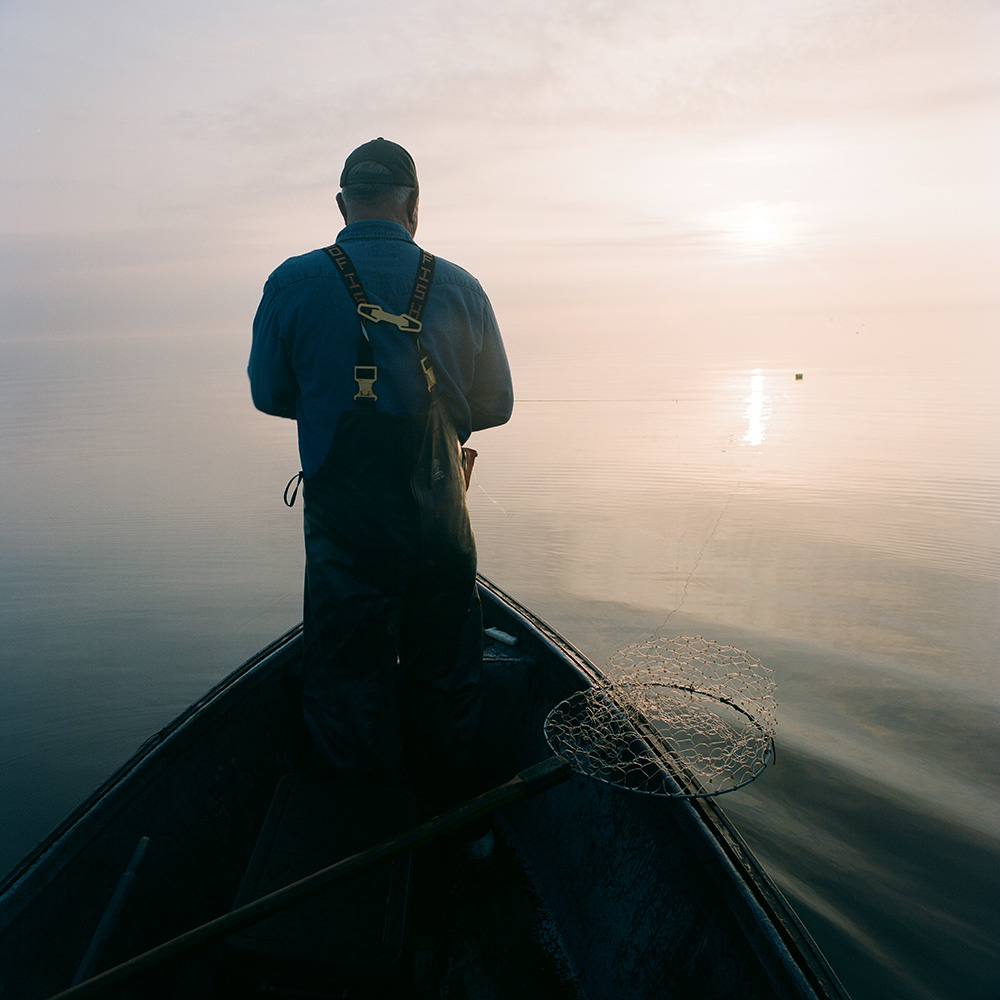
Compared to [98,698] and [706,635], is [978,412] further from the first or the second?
[98,698]

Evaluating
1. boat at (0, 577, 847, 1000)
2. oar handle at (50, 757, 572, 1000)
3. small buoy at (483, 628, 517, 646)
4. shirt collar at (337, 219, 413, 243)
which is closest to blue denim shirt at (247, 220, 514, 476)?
shirt collar at (337, 219, 413, 243)

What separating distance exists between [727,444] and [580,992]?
1630cm

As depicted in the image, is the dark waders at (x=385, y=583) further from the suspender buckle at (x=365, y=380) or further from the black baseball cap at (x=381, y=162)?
the black baseball cap at (x=381, y=162)

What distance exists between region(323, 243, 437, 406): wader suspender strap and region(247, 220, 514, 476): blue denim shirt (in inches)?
0.8

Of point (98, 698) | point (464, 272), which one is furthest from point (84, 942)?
point (98, 698)

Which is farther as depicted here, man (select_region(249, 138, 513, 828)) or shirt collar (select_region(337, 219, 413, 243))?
shirt collar (select_region(337, 219, 413, 243))

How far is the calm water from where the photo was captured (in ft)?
13.8

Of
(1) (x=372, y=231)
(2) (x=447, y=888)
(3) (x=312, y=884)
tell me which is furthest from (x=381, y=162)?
(2) (x=447, y=888)

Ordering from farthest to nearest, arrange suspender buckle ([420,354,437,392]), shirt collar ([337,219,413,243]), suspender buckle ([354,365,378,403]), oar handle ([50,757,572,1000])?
shirt collar ([337,219,413,243])
suspender buckle ([420,354,437,392])
suspender buckle ([354,365,378,403])
oar handle ([50,757,572,1000])

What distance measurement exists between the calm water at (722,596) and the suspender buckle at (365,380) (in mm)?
3637

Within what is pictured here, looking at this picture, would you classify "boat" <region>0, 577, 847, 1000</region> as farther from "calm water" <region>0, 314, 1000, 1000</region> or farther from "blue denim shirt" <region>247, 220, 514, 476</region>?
"calm water" <region>0, 314, 1000, 1000</region>

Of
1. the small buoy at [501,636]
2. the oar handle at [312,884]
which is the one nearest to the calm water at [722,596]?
the small buoy at [501,636]

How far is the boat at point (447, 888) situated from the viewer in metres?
2.06

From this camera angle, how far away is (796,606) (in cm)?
791
